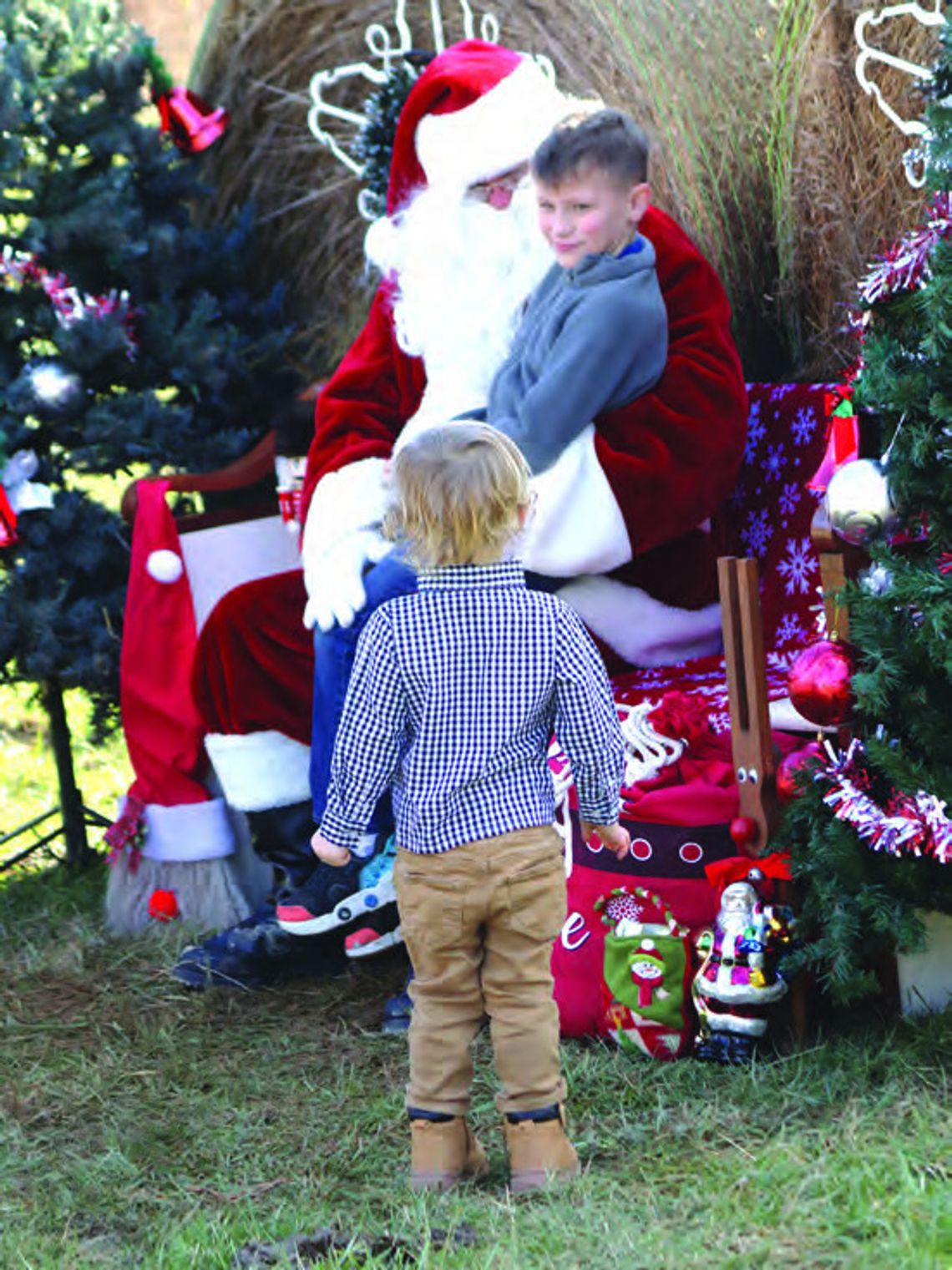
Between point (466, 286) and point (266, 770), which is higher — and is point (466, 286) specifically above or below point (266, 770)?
above

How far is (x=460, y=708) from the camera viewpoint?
8.52 ft

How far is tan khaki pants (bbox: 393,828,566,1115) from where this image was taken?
2.60m

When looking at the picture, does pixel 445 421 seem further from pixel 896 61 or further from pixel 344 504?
pixel 896 61

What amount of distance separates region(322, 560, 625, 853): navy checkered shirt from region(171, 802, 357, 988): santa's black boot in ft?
4.09

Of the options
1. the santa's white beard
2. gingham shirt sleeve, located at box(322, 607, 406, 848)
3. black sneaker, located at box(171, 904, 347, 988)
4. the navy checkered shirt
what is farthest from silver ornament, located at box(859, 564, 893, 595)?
black sneaker, located at box(171, 904, 347, 988)

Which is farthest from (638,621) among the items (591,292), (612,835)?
(612,835)

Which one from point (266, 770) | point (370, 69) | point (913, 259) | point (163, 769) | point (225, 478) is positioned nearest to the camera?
point (913, 259)

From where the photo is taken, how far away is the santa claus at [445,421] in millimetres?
3518

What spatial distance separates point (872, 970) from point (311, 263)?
264 cm

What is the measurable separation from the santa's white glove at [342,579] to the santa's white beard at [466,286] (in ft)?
0.84

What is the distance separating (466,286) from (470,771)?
5.10 ft

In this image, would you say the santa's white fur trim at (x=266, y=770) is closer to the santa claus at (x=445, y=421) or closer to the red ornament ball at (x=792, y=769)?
the santa claus at (x=445, y=421)

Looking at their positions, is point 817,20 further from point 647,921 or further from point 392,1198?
point 392,1198

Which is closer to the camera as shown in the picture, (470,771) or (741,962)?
(470,771)
